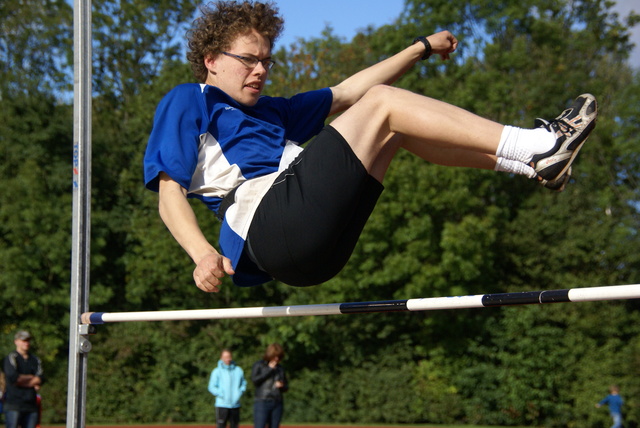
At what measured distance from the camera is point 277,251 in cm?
311

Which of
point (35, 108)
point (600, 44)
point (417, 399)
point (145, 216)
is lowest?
point (417, 399)

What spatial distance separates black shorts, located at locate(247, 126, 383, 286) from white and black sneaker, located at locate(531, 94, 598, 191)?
633 millimetres

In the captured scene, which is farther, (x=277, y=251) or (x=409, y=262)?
(x=409, y=262)

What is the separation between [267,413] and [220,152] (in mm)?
7677

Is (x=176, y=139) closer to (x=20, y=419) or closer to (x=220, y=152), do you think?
(x=220, y=152)

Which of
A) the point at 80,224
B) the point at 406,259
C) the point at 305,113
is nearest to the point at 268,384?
the point at 80,224

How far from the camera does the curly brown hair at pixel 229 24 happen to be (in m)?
3.42

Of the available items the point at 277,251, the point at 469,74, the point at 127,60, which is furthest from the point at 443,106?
the point at 127,60

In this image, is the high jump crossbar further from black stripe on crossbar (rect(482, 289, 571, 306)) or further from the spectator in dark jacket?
the spectator in dark jacket

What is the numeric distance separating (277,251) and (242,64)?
835 millimetres

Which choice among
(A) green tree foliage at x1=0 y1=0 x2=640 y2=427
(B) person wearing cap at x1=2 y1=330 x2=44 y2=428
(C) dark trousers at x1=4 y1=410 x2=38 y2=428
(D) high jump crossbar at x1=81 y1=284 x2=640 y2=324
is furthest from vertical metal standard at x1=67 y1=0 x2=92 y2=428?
(A) green tree foliage at x1=0 y1=0 x2=640 y2=427

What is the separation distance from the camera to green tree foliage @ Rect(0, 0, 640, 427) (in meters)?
20.8

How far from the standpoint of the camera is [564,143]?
9.16 ft

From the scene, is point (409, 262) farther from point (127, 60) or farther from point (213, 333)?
point (127, 60)
